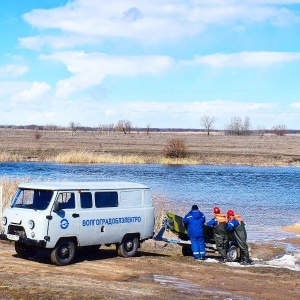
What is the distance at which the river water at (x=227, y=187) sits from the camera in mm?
32188

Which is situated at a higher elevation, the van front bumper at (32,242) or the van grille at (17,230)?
the van grille at (17,230)

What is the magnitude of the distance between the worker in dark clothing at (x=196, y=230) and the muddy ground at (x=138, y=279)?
424 mm

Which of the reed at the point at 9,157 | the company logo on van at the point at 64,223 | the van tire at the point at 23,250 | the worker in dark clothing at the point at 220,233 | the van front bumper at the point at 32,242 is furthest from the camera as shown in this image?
the reed at the point at 9,157

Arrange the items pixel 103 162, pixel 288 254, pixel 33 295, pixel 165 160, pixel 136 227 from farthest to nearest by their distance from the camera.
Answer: pixel 165 160
pixel 103 162
pixel 288 254
pixel 136 227
pixel 33 295

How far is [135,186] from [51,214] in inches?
126

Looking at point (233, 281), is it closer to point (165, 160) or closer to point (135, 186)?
point (135, 186)

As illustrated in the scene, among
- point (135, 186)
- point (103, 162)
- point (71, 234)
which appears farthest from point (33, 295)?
point (103, 162)

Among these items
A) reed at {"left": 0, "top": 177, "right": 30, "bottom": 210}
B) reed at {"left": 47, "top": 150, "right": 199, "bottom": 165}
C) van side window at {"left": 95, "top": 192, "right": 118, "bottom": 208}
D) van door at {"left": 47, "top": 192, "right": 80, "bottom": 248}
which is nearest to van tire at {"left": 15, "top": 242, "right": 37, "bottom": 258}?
van door at {"left": 47, "top": 192, "right": 80, "bottom": 248}

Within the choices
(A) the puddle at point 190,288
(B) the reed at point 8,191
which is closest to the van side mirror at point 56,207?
(A) the puddle at point 190,288

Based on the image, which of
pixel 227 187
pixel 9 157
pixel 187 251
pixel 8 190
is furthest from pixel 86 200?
pixel 9 157

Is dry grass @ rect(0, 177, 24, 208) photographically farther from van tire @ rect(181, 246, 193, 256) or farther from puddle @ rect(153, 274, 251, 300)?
puddle @ rect(153, 274, 251, 300)

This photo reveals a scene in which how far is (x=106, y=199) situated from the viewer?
57.5 feet

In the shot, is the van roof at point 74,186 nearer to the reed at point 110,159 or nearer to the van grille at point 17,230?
the van grille at point 17,230

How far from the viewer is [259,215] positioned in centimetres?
3281
